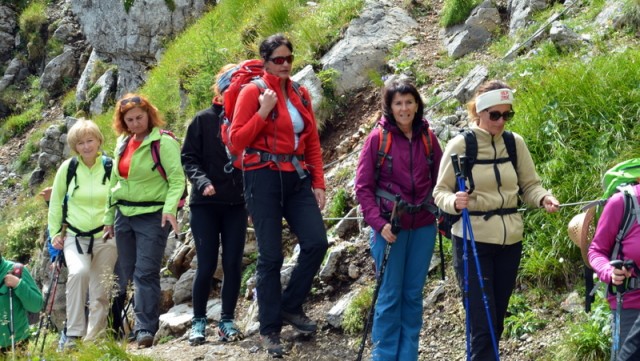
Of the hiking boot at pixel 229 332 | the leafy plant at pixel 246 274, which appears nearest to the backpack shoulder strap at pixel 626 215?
the hiking boot at pixel 229 332

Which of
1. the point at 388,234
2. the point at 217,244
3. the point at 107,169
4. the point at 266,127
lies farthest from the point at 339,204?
the point at 388,234

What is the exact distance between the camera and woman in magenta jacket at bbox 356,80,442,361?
5.87m

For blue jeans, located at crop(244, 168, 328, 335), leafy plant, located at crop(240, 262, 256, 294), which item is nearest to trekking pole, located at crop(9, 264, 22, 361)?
blue jeans, located at crop(244, 168, 328, 335)

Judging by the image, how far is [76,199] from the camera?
25.8 feet

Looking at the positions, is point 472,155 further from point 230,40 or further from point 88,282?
point 230,40

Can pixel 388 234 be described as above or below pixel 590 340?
above

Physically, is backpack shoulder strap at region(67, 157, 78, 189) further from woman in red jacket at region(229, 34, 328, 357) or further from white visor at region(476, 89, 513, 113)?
white visor at region(476, 89, 513, 113)

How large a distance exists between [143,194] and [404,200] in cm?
264

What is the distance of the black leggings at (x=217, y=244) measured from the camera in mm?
7184

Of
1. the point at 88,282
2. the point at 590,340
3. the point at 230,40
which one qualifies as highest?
the point at 230,40

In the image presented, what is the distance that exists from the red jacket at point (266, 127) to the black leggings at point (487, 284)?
1.65 metres

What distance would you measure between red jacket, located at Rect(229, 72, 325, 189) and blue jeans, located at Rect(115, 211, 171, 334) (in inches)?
52.4

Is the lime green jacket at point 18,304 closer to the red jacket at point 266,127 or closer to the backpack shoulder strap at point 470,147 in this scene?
the red jacket at point 266,127

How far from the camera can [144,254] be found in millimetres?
7309
